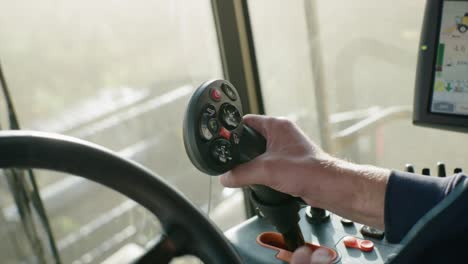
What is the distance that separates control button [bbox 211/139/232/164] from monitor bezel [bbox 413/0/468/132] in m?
0.43

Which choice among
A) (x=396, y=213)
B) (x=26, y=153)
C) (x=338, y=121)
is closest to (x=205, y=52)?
(x=338, y=121)

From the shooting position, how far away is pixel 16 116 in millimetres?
1247

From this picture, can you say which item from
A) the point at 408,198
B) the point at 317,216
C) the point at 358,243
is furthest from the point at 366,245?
the point at 408,198

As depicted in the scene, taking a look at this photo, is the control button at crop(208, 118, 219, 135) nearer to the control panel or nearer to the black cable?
the control panel

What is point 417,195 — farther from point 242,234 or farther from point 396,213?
point 242,234

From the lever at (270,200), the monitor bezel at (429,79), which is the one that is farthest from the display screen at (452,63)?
the lever at (270,200)

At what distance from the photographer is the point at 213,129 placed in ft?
3.02

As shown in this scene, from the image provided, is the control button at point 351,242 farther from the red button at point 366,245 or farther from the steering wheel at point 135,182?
the steering wheel at point 135,182

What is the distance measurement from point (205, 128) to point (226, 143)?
0.05m

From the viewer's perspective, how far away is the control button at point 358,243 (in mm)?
1056

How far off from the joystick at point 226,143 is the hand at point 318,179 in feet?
0.06

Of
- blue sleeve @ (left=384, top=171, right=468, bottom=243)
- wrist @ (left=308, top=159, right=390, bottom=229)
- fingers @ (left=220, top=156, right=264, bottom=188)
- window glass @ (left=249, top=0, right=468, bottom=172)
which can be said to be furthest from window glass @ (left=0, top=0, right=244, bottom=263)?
blue sleeve @ (left=384, top=171, right=468, bottom=243)

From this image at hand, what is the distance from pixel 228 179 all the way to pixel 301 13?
27.8 inches

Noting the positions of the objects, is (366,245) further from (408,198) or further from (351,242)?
(408,198)
